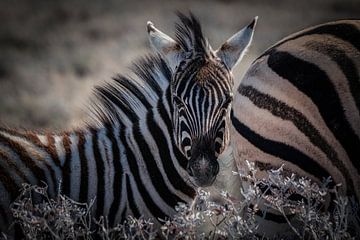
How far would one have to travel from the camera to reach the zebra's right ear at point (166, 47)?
5.88 meters

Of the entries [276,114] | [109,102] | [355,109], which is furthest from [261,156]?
[109,102]

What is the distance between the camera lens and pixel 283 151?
500cm

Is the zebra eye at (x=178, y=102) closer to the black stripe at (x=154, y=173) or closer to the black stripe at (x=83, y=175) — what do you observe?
the black stripe at (x=154, y=173)

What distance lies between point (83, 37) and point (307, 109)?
19055mm

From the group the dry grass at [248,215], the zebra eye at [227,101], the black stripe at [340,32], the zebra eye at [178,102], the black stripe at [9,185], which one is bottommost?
the dry grass at [248,215]

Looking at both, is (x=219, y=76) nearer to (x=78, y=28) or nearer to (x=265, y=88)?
(x=265, y=88)

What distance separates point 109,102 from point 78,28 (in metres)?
19.9

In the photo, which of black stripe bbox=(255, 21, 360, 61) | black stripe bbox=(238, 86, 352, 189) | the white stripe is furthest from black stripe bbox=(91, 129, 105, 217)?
black stripe bbox=(255, 21, 360, 61)

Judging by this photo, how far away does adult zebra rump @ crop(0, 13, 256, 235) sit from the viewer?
17.9 feet

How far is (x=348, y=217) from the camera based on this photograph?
4727 millimetres

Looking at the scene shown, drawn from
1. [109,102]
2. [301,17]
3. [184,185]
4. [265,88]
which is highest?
[109,102]

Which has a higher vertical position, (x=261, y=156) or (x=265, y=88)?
(x=265, y=88)

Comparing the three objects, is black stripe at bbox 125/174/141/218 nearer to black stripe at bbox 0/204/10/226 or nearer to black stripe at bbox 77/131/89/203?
black stripe at bbox 77/131/89/203

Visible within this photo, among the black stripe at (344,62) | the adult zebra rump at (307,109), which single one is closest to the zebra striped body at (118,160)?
the adult zebra rump at (307,109)
